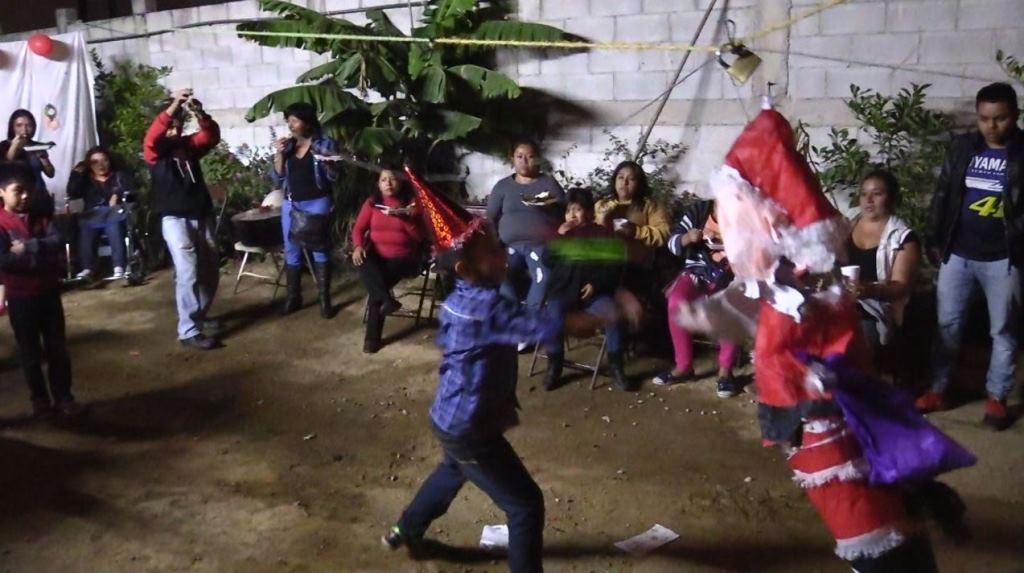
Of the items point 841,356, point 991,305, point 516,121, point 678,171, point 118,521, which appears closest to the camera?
point 841,356

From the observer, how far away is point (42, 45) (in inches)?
383

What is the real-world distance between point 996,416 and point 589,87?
4.04 m

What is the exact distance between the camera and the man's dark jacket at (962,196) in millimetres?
4543

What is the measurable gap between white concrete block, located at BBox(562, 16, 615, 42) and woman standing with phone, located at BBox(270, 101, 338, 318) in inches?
85.7

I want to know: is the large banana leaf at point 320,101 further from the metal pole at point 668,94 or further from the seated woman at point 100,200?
the metal pole at point 668,94

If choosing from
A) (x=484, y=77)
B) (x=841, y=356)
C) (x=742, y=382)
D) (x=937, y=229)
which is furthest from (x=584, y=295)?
(x=841, y=356)

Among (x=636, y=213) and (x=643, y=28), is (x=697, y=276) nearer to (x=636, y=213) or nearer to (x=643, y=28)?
(x=636, y=213)

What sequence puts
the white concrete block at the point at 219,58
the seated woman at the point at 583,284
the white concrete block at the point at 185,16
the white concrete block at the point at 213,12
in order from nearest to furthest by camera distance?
the seated woman at the point at 583,284, the white concrete block at the point at 213,12, the white concrete block at the point at 219,58, the white concrete block at the point at 185,16

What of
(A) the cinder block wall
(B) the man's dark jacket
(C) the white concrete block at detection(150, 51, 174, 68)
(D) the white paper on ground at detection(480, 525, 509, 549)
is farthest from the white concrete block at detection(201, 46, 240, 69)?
(B) the man's dark jacket

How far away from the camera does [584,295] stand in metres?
5.71

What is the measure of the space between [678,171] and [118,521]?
4748 millimetres

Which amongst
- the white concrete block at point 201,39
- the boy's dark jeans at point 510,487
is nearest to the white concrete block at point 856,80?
the boy's dark jeans at point 510,487

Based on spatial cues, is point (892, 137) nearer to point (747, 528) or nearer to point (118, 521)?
point (747, 528)

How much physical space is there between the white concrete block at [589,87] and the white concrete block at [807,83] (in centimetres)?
149
